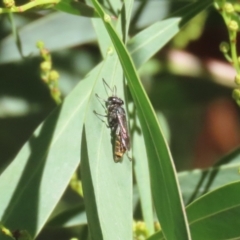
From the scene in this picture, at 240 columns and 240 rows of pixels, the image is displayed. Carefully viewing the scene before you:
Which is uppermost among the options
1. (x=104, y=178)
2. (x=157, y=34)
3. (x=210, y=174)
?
(x=157, y=34)

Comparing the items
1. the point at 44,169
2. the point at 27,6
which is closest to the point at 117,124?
→ the point at 44,169

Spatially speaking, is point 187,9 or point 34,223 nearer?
point 34,223

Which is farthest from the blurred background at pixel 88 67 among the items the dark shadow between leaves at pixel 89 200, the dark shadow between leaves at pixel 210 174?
the dark shadow between leaves at pixel 89 200

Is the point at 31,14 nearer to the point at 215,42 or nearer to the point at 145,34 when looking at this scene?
the point at 145,34

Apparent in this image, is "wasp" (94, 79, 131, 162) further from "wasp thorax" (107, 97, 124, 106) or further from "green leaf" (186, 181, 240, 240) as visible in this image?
"green leaf" (186, 181, 240, 240)

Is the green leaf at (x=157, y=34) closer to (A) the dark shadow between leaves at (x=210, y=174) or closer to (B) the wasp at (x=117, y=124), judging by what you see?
(B) the wasp at (x=117, y=124)

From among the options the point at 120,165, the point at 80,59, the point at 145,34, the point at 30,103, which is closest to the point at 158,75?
the point at 80,59

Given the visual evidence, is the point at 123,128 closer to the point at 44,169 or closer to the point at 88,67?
the point at 44,169
